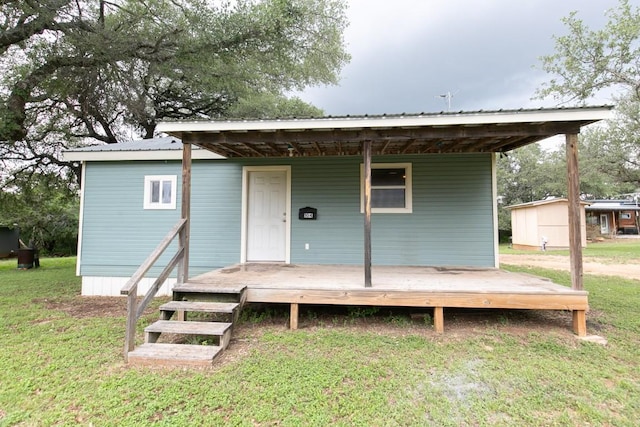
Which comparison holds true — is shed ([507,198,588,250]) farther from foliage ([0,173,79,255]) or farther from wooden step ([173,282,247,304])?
foliage ([0,173,79,255])

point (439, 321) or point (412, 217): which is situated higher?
point (412, 217)

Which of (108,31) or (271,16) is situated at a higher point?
(271,16)

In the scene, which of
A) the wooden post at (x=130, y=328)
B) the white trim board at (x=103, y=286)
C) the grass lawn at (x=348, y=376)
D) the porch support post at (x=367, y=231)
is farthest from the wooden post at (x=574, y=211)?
the white trim board at (x=103, y=286)

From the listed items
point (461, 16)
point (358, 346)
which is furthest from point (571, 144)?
point (461, 16)

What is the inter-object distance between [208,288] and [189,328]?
0.60 meters

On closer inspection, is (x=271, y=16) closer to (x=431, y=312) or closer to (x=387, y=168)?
(x=387, y=168)

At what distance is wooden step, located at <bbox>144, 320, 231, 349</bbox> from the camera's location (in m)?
3.18

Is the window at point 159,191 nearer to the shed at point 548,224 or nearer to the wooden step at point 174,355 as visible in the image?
the wooden step at point 174,355

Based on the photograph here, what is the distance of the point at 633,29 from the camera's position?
10.7 metres

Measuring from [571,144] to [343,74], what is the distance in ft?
33.7

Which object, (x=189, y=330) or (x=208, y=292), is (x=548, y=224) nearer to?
(x=208, y=292)

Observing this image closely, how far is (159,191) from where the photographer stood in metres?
6.16

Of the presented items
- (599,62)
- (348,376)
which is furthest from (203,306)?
(599,62)

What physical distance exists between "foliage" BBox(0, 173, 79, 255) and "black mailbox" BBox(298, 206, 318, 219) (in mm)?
10715
